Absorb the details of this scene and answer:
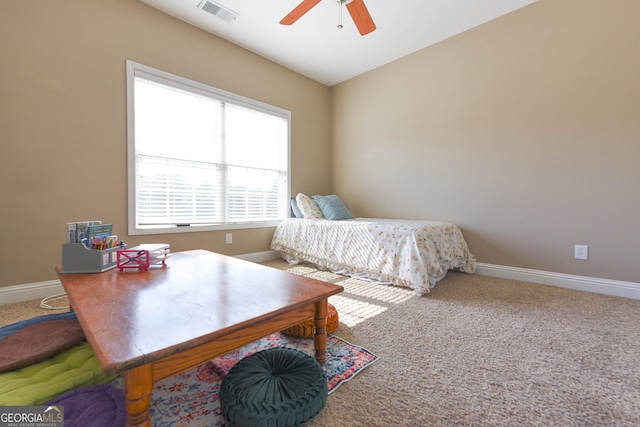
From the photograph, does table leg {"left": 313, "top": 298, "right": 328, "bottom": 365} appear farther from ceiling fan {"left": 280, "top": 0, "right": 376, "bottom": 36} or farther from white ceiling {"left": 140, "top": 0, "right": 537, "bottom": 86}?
white ceiling {"left": 140, "top": 0, "right": 537, "bottom": 86}

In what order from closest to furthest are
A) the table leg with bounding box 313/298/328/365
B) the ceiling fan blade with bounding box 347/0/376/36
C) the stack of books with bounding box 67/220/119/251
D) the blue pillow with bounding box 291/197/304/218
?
the table leg with bounding box 313/298/328/365, the stack of books with bounding box 67/220/119/251, the ceiling fan blade with bounding box 347/0/376/36, the blue pillow with bounding box 291/197/304/218

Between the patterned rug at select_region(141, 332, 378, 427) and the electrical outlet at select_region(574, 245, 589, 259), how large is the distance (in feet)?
7.52

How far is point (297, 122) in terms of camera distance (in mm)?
3906

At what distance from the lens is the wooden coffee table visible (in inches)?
26.0

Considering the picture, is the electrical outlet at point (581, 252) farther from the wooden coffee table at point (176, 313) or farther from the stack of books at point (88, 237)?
the stack of books at point (88, 237)

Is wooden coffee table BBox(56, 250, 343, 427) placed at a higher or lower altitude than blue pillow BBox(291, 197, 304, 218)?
lower

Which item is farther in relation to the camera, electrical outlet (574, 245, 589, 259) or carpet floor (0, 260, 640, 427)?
electrical outlet (574, 245, 589, 259)

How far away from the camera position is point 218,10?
8.68 ft

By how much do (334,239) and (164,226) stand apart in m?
1.75

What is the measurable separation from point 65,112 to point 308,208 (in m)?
2.44

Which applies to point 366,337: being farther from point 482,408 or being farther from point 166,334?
point 166,334

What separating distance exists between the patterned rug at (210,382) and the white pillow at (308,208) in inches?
80.1

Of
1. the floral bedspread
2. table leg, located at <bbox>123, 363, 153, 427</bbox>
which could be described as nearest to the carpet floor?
the floral bedspread

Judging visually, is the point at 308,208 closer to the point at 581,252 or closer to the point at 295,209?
the point at 295,209
